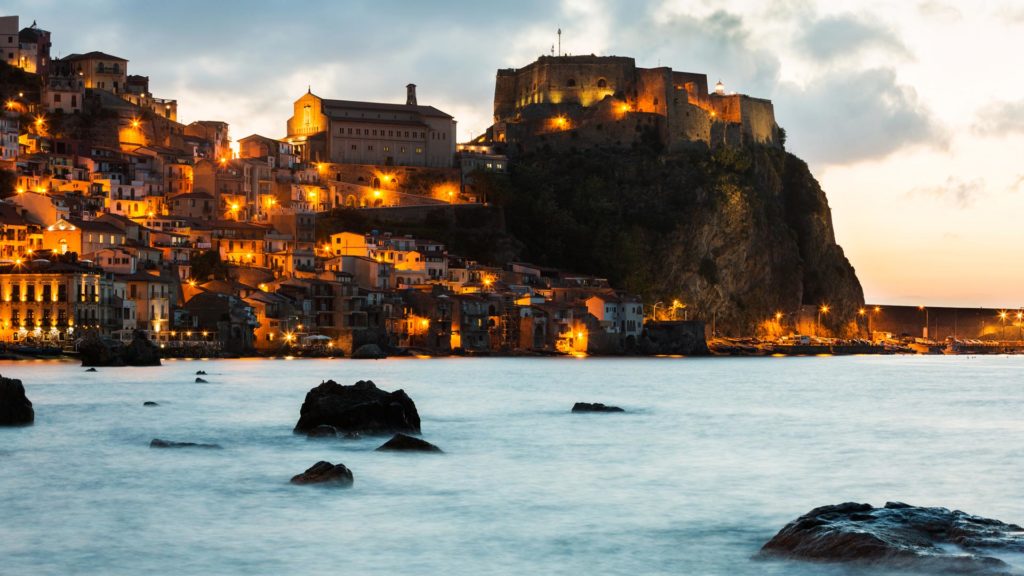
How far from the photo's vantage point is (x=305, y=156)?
3792 inches

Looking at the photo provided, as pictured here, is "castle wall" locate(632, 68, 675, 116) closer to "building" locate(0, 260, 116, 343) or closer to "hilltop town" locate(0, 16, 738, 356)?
"hilltop town" locate(0, 16, 738, 356)

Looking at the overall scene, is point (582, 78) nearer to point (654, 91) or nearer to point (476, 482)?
point (654, 91)

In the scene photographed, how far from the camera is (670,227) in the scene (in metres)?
99.8

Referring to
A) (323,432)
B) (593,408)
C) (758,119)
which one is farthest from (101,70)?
(323,432)

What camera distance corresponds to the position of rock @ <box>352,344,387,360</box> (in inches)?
2749

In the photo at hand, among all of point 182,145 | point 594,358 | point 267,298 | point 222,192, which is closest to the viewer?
point 267,298

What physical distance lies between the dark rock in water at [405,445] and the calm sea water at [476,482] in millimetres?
342

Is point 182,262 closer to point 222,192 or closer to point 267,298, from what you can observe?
point 267,298

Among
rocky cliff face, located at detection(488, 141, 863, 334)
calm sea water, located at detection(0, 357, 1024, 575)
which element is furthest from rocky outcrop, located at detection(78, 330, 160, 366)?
rocky cliff face, located at detection(488, 141, 863, 334)

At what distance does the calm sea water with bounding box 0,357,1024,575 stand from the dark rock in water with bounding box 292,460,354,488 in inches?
10.9

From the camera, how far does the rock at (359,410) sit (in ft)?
79.9

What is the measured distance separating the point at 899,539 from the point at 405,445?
10933 mm

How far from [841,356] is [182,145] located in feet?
185

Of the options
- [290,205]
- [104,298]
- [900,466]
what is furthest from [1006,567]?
[290,205]
